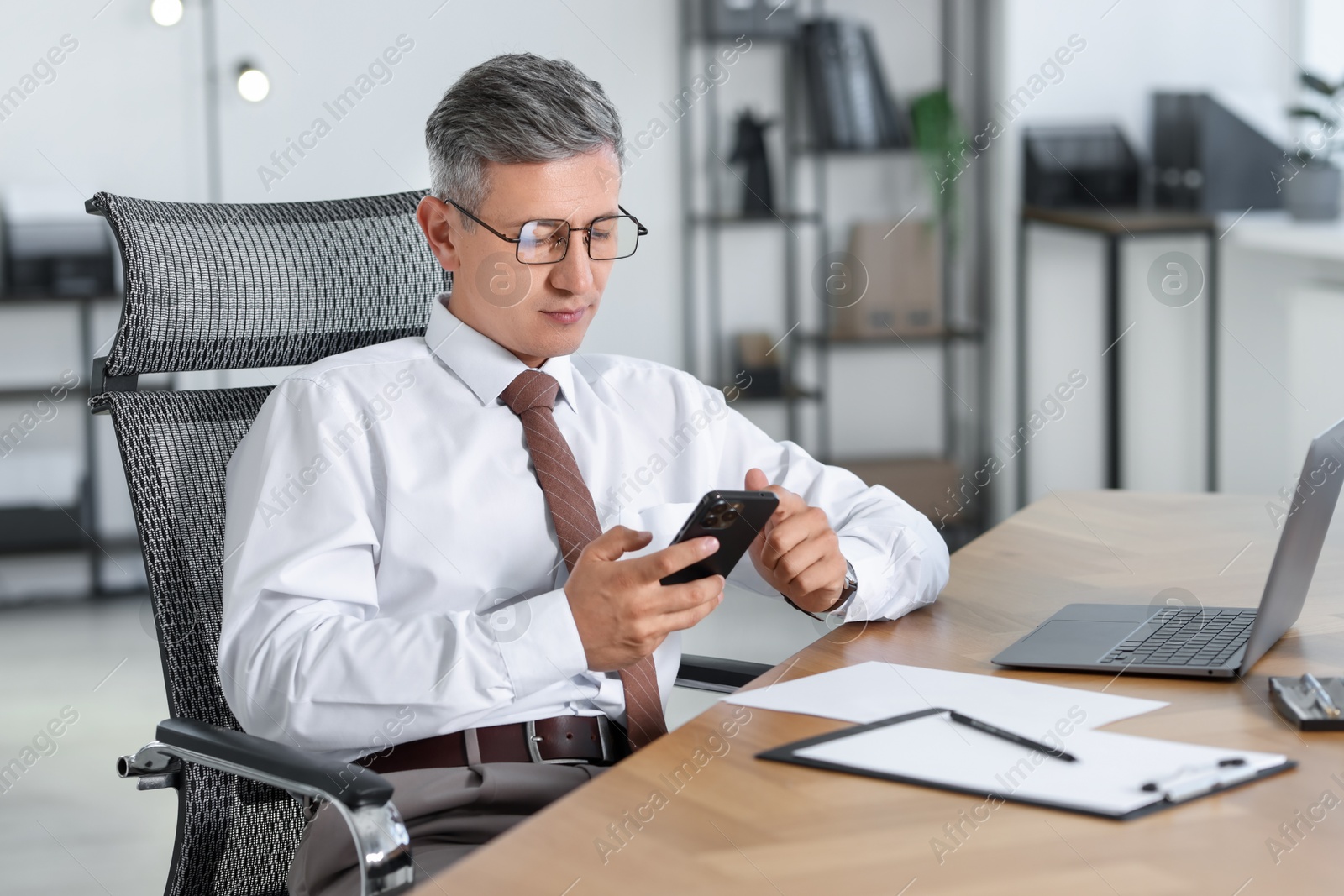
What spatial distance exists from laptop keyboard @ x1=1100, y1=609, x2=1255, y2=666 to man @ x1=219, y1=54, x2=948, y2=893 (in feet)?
0.75

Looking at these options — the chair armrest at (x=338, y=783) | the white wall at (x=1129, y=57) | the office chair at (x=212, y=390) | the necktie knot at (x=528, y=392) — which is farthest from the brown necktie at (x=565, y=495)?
the white wall at (x=1129, y=57)

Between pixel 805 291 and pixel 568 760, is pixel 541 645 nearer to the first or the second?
pixel 568 760

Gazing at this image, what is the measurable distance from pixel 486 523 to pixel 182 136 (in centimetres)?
289

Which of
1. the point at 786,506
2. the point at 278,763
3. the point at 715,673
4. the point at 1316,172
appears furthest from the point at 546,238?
the point at 1316,172

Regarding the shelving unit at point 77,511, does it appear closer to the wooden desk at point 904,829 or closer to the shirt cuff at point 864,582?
the shirt cuff at point 864,582

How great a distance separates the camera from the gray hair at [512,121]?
1.32 metres

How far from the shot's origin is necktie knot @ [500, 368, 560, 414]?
1387 millimetres

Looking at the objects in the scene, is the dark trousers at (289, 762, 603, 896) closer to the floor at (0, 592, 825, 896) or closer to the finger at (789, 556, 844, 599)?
the finger at (789, 556, 844, 599)

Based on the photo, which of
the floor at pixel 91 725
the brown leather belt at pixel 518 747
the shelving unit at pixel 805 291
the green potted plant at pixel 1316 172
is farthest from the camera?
the shelving unit at pixel 805 291

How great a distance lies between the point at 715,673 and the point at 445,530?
1.02 ft

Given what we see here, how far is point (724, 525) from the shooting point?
1021 mm

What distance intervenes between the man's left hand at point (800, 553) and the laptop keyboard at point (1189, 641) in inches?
10.1

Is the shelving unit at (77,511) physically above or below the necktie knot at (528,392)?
below

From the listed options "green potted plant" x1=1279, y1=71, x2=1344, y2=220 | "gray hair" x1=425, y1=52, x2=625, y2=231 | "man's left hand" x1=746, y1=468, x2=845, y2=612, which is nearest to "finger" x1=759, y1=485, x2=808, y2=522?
"man's left hand" x1=746, y1=468, x2=845, y2=612
